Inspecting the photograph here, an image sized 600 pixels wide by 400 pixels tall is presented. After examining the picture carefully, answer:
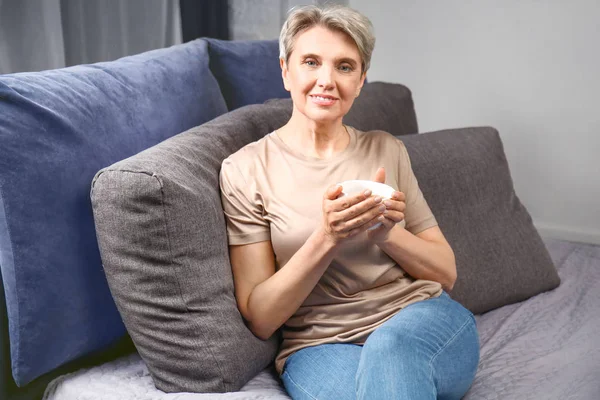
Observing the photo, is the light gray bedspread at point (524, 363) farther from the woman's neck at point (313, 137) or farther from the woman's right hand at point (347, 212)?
the woman's neck at point (313, 137)

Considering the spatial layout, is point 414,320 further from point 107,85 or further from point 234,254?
point 107,85

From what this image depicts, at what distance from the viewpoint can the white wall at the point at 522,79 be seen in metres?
2.85

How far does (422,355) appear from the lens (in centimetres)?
125

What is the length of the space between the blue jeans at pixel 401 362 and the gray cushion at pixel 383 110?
2.24 feet

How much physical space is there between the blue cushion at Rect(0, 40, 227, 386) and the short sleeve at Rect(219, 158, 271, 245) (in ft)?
0.67

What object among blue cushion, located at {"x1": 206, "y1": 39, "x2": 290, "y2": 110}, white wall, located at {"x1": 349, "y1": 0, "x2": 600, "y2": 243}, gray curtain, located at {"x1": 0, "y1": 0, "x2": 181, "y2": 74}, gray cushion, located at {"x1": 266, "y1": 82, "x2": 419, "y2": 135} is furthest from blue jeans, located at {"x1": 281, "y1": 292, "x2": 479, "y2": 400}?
white wall, located at {"x1": 349, "y1": 0, "x2": 600, "y2": 243}

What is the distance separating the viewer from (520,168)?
3.04 meters

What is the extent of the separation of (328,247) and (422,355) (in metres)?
0.25

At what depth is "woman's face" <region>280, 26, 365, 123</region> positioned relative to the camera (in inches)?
54.9

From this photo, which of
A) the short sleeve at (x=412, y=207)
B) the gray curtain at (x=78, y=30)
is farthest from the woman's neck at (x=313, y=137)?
the gray curtain at (x=78, y=30)

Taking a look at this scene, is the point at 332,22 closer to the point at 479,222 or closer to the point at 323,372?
the point at 323,372

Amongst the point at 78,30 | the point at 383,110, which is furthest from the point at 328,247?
the point at 78,30

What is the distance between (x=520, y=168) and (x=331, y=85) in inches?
73.5

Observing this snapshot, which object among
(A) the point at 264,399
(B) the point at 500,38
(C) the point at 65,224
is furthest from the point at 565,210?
(C) the point at 65,224
